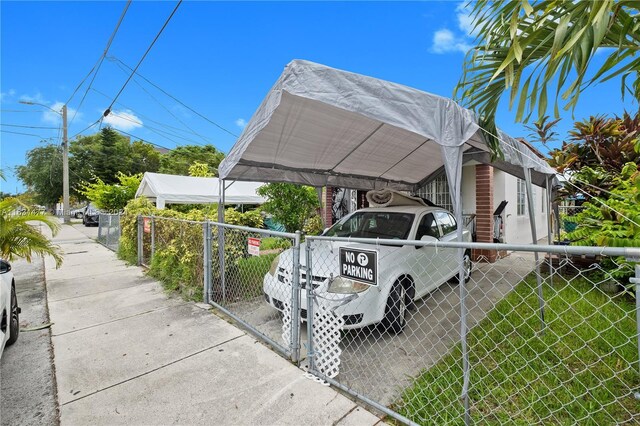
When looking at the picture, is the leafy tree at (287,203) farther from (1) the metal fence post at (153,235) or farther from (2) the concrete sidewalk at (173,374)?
(2) the concrete sidewalk at (173,374)

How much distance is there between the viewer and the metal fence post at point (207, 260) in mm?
4609

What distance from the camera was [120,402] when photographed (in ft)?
8.35

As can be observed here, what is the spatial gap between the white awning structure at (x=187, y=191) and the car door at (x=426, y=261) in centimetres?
1052

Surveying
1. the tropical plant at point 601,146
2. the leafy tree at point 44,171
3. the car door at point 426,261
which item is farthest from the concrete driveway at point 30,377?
the leafy tree at point 44,171

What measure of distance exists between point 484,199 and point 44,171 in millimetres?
41474

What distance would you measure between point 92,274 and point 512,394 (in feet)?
26.2

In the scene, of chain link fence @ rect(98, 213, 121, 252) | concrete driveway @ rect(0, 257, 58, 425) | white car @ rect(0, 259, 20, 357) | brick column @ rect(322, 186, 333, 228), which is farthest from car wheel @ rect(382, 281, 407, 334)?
chain link fence @ rect(98, 213, 121, 252)

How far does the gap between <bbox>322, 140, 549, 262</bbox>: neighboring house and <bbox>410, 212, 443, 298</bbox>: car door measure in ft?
10.3

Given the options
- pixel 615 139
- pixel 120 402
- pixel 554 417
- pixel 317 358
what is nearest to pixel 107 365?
pixel 120 402

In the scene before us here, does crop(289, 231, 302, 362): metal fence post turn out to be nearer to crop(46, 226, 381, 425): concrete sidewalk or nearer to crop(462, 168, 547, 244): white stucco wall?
crop(46, 226, 381, 425): concrete sidewalk

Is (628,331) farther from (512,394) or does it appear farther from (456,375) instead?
(456,375)

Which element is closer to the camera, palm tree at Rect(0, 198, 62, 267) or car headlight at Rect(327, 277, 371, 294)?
car headlight at Rect(327, 277, 371, 294)

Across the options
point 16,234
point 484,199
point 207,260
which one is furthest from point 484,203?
point 16,234

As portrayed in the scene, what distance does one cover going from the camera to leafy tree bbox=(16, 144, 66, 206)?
3241 cm
